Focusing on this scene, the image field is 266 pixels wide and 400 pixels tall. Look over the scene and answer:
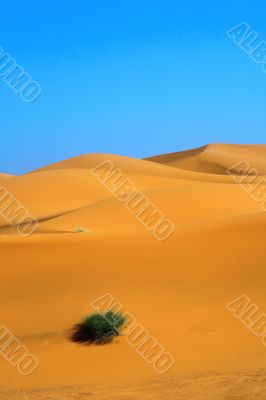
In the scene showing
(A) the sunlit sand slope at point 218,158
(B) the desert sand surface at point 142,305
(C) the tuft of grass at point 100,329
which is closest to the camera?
(B) the desert sand surface at point 142,305

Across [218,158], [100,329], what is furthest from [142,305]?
[218,158]

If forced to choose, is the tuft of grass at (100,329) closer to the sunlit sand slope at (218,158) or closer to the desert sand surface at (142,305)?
the desert sand surface at (142,305)

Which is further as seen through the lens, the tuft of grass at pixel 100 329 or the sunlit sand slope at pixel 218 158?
the sunlit sand slope at pixel 218 158

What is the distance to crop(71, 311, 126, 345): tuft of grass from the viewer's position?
8.19 meters

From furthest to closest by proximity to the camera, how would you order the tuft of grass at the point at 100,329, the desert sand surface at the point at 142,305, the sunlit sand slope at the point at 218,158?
the sunlit sand slope at the point at 218,158
the tuft of grass at the point at 100,329
the desert sand surface at the point at 142,305

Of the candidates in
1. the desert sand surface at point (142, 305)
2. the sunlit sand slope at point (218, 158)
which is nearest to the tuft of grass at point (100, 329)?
the desert sand surface at point (142, 305)

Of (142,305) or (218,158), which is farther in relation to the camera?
(218,158)

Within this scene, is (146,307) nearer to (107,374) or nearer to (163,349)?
(163,349)

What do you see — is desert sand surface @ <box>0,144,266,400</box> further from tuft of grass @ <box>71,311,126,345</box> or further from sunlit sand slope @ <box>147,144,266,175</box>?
sunlit sand slope @ <box>147,144,266,175</box>

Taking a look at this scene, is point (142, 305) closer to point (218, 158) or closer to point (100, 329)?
point (100, 329)

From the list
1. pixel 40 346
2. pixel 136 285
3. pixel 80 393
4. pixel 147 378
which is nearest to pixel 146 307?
pixel 136 285

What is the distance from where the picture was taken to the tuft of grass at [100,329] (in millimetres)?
8188

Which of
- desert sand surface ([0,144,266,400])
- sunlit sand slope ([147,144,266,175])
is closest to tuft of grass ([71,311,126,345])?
desert sand surface ([0,144,266,400])

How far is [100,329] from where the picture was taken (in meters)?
8.21
